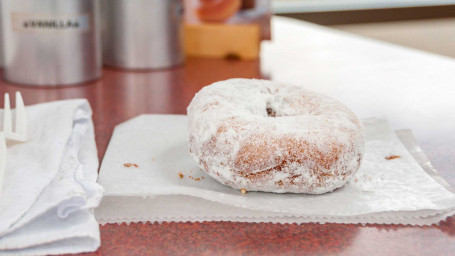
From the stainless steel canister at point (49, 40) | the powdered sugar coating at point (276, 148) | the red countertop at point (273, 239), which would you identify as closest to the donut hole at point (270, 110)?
the powdered sugar coating at point (276, 148)

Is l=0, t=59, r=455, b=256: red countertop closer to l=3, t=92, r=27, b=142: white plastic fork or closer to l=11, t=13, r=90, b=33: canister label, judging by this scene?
l=3, t=92, r=27, b=142: white plastic fork

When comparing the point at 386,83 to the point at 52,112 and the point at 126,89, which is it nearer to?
the point at 126,89

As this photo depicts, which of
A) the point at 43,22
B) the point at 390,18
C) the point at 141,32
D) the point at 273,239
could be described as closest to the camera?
the point at 273,239

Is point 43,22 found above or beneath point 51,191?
above

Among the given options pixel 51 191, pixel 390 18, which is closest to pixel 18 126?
pixel 51 191

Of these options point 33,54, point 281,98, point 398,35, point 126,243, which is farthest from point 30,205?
point 398,35

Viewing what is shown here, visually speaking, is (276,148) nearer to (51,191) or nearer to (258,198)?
(258,198)
